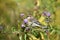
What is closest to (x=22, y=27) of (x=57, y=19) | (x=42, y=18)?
(x=42, y=18)

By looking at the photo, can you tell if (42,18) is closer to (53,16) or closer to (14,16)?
(53,16)

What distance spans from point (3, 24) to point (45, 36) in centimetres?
36

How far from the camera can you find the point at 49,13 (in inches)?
58.8

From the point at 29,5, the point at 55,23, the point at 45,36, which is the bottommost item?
the point at 45,36

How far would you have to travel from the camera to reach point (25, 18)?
1.46 m

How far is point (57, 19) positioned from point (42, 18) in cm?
13

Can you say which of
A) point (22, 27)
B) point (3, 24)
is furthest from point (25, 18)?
point (3, 24)

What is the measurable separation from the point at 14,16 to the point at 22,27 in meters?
0.11

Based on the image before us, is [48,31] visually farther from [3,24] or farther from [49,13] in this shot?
[3,24]

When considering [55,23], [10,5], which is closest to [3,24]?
[10,5]

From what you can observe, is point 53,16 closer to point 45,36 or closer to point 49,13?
point 49,13

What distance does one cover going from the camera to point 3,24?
4.71 ft

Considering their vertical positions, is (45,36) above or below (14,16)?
below

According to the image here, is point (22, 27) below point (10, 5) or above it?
below
